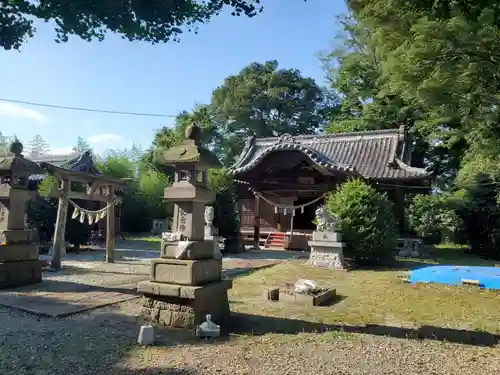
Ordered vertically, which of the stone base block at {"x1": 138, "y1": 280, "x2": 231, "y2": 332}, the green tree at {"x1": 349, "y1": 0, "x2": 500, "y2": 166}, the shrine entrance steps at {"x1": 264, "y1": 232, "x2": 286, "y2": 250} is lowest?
the stone base block at {"x1": 138, "y1": 280, "x2": 231, "y2": 332}

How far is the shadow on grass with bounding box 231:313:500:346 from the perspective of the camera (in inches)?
213

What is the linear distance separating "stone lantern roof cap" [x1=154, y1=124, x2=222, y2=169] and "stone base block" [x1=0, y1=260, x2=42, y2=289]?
172 inches

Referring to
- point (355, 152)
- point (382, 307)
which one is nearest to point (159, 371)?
point (382, 307)

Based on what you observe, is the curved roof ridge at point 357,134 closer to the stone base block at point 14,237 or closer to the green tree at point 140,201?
the green tree at point 140,201

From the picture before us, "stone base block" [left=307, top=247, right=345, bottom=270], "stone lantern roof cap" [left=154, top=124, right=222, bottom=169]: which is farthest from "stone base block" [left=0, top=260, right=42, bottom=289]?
"stone base block" [left=307, top=247, right=345, bottom=270]

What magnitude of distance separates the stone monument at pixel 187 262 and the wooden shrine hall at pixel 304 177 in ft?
37.8

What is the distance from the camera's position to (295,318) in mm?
6438

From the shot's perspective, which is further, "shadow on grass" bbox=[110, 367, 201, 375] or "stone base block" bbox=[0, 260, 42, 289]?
"stone base block" bbox=[0, 260, 42, 289]

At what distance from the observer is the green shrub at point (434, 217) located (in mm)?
20891

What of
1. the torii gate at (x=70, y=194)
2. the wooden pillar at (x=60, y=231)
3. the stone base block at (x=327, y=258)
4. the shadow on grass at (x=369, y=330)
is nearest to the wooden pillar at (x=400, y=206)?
the stone base block at (x=327, y=258)

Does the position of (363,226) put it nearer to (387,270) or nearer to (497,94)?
(387,270)

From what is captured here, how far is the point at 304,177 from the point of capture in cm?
1905

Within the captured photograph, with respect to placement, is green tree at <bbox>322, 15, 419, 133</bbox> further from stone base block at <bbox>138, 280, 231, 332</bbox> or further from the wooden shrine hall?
stone base block at <bbox>138, 280, 231, 332</bbox>

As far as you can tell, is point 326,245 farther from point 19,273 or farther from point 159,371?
point 159,371
